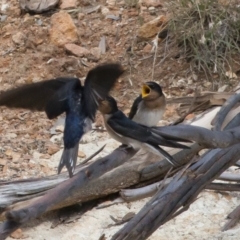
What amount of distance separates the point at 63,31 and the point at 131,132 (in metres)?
2.39

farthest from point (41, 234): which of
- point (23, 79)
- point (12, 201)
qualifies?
point (23, 79)

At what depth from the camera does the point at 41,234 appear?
2885mm

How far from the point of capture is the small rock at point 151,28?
3.99 metres

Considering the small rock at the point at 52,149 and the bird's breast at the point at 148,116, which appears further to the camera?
the small rock at the point at 52,149

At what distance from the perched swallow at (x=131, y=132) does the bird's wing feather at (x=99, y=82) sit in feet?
0.10

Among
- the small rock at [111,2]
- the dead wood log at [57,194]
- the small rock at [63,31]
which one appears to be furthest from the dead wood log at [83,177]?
the small rock at [111,2]

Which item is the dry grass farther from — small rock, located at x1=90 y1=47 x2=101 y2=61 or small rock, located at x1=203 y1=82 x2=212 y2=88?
small rock, located at x1=90 y1=47 x2=101 y2=61

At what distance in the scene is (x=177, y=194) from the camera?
199 cm

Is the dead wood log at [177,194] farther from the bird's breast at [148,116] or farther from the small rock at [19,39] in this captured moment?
the small rock at [19,39]

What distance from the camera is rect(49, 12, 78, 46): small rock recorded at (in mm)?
4020

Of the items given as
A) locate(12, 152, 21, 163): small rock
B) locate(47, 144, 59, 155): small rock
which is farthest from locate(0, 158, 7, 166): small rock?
locate(47, 144, 59, 155): small rock

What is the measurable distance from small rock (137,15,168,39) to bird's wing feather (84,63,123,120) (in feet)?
6.97

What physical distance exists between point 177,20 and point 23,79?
2.82ft

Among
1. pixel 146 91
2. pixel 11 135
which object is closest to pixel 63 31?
pixel 11 135
